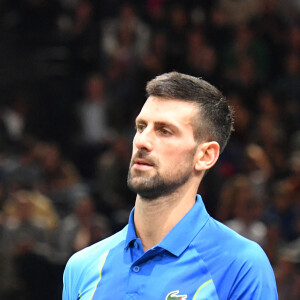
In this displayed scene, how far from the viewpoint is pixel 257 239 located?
783 cm

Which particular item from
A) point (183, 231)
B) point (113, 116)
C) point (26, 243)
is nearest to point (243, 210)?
A: point (26, 243)

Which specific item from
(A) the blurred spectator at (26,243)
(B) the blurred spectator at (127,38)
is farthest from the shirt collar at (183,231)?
(B) the blurred spectator at (127,38)

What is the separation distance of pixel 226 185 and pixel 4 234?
95.7 inches

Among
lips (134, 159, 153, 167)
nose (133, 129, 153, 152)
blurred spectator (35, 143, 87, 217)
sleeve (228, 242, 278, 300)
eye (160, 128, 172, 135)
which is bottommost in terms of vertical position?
blurred spectator (35, 143, 87, 217)

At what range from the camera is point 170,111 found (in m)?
2.90

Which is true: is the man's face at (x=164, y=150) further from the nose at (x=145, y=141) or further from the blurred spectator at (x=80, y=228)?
the blurred spectator at (x=80, y=228)

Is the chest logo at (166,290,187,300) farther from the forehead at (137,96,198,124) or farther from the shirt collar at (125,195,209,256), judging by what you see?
the forehead at (137,96,198,124)

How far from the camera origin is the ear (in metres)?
2.93

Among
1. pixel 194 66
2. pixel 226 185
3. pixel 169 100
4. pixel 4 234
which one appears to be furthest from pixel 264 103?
pixel 169 100

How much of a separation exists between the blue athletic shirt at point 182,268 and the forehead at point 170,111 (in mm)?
347

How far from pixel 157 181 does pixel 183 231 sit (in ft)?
0.72

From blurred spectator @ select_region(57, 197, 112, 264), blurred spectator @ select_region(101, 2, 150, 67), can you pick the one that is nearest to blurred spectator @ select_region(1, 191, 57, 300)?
blurred spectator @ select_region(57, 197, 112, 264)

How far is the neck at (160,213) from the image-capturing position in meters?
2.93

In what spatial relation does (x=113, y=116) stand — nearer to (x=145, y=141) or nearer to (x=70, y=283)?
(x=70, y=283)
